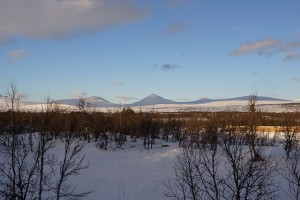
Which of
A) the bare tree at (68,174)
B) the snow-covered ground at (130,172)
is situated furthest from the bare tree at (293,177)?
the bare tree at (68,174)

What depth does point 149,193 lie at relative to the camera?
30.8 metres

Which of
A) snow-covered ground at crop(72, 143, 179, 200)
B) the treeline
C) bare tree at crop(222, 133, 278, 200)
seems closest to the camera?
bare tree at crop(222, 133, 278, 200)

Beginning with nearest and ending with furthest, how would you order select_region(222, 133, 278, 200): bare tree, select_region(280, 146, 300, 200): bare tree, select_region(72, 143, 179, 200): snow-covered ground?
select_region(222, 133, 278, 200): bare tree
select_region(280, 146, 300, 200): bare tree
select_region(72, 143, 179, 200): snow-covered ground

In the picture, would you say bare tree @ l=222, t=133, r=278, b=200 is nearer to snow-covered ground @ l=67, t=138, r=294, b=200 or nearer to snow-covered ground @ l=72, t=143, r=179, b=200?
snow-covered ground @ l=67, t=138, r=294, b=200

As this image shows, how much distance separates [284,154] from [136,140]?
16.8 m

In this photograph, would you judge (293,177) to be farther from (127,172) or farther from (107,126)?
(107,126)

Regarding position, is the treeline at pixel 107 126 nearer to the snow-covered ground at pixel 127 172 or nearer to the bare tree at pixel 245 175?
the snow-covered ground at pixel 127 172

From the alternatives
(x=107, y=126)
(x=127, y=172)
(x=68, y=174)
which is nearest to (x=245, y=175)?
(x=68, y=174)

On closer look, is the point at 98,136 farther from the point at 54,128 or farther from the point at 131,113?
the point at 131,113

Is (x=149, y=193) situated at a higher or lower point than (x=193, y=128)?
lower

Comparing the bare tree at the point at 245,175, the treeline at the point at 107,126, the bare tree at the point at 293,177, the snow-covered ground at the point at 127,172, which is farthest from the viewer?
the treeline at the point at 107,126

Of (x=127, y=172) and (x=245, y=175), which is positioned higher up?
(x=245, y=175)

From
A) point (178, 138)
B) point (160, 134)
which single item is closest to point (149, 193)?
point (178, 138)

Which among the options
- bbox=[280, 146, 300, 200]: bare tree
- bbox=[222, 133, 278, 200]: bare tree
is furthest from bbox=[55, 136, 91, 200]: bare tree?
bbox=[280, 146, 300, 200]: bare tree
